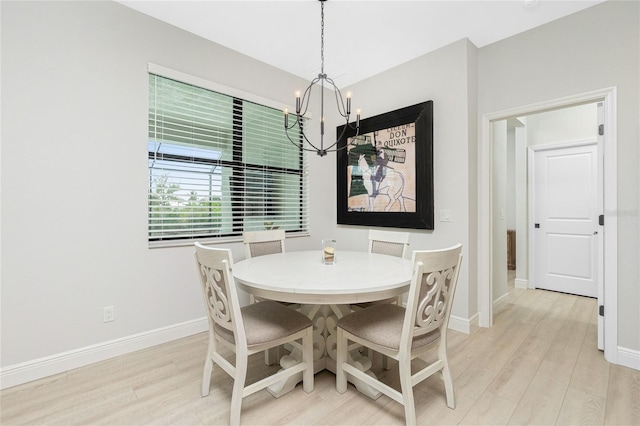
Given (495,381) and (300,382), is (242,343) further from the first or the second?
(495,381)

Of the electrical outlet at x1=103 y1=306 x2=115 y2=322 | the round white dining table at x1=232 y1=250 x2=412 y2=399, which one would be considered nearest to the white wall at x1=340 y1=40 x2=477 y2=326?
the round white dining table at x1=232 y1=250 x2=412 y2=399

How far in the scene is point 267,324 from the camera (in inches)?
66.5

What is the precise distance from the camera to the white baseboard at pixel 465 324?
8.90 feet

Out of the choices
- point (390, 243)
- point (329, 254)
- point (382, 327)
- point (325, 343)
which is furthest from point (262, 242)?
point (382, 327)

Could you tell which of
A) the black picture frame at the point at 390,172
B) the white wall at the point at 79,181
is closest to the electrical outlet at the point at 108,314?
the white wall at the point at 79,181

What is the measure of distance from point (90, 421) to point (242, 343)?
0.94 meters

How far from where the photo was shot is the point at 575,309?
3.26 metres

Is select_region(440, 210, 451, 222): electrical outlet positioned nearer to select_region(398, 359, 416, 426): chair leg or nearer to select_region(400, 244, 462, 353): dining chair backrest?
select_region(400, 244, 462, 353): dining chair backrest

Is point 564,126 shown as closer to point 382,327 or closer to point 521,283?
point 521,283

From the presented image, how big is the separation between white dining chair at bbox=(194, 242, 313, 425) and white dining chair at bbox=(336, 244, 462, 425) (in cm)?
25

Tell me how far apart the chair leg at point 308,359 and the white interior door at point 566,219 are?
382 centimetres

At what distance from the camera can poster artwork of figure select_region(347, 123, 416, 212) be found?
3.13m

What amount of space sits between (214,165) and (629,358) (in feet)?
12.1

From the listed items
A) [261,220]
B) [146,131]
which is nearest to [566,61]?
[261,220]
